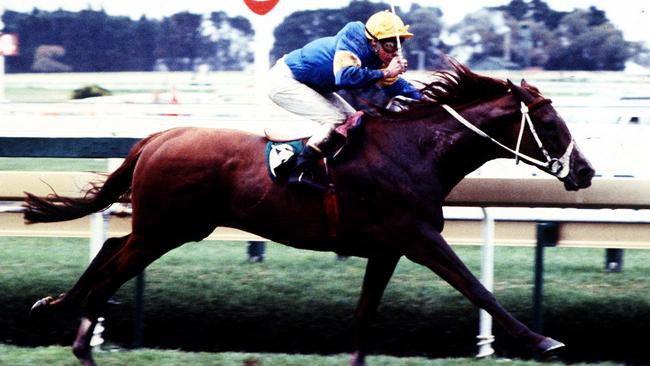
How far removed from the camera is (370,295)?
583cm

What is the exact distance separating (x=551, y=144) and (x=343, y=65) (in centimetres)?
112

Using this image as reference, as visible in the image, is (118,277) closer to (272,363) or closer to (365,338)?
(272,363)

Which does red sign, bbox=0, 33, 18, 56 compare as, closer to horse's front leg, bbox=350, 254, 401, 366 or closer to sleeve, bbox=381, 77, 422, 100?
sleeve, bbox=381, 77, 422, 100

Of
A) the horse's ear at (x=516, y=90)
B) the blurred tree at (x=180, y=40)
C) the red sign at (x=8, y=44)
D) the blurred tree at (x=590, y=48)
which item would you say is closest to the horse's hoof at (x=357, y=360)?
the horse's ear at (x=516, y=90)

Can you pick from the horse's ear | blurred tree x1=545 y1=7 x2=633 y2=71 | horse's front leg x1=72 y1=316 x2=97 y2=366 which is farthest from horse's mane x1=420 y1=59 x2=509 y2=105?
blurred tree x1=545 y1=7 x2=633 y2=71

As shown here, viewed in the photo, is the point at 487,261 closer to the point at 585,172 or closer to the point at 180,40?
the point at 585,172

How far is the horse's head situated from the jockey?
683 millimetres

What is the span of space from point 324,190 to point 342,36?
805 millimetres

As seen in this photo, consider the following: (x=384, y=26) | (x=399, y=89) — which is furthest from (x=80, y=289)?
(x=384, y=26)

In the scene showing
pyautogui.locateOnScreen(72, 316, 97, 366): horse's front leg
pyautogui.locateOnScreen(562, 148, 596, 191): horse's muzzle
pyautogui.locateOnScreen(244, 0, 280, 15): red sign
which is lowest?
pyautogui.locateOnScreen(72, 316, 97, 366): horse's front leg

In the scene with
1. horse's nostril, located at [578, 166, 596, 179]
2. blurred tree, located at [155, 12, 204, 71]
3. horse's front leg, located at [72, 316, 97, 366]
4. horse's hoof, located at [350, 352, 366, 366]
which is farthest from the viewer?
blurred tree, located at [155, 12, 204, 71]

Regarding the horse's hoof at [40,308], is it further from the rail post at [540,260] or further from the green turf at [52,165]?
the green turf at [52,165]

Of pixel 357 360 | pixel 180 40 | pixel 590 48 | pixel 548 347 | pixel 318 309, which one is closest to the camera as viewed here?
pixel 548 347

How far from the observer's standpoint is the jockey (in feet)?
18.1
